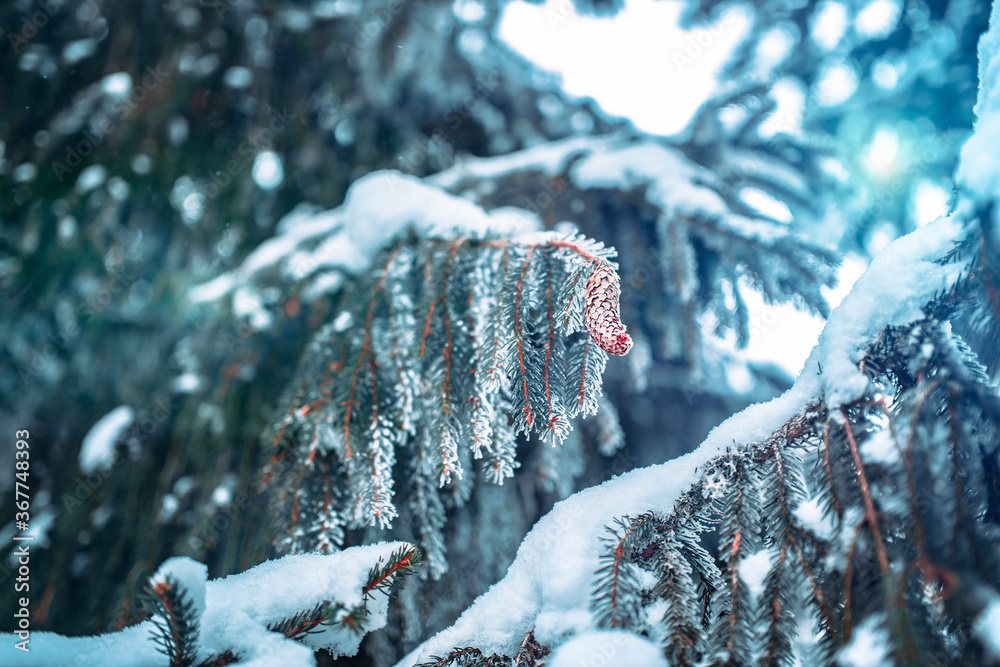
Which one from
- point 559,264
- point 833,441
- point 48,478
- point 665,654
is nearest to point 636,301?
point 559,264

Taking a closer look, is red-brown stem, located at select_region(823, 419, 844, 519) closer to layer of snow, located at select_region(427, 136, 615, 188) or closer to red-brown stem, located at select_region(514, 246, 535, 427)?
red-brown stem, located at select_region(514, 246, 535, 427)

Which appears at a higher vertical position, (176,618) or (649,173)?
(649,173)

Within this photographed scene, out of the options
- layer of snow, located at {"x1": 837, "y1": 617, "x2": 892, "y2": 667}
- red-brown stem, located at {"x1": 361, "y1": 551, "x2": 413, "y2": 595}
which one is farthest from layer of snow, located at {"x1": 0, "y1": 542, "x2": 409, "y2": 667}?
layer of snow, located at {"x1": 837, "y1": 617, "x2": 892, "y2": 667}

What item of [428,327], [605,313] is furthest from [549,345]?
[428,327]

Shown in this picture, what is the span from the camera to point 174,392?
172cm

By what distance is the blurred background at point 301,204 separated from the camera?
5.01 feet

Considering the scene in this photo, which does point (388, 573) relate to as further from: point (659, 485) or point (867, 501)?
point (867, 501)

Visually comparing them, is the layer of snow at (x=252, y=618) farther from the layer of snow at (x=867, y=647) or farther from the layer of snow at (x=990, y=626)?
the layer of snow at (x=990, y=626)

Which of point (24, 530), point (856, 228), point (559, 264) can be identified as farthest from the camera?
point (856, 228)

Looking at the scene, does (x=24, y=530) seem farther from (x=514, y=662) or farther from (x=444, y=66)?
(x=444, y=66)

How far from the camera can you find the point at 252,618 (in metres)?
0.72

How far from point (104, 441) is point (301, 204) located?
1.28 metres

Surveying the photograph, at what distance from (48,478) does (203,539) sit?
1.06 metres

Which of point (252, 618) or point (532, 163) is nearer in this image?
point (252, 618)
